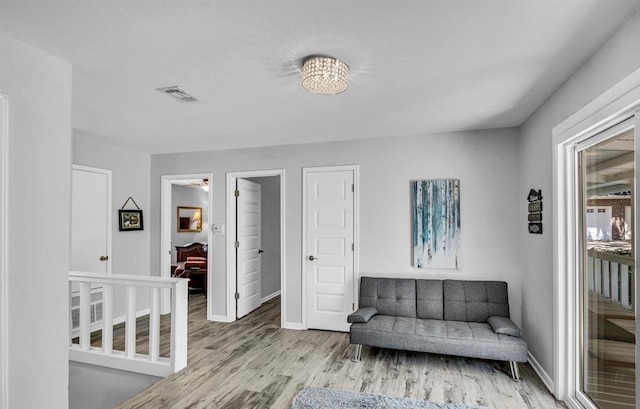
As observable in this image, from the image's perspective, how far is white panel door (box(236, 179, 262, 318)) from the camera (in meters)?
5.09

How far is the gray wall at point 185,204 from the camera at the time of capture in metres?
7.99

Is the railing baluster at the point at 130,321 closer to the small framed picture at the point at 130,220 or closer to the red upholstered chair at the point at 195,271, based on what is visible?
the small framed picture at the point at 130,220

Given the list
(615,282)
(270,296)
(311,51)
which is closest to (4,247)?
(311,51)

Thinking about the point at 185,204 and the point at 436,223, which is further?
the point at 185,204

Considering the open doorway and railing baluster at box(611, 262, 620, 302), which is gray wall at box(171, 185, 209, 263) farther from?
railing baluster at box(611, 262, 620, 302)

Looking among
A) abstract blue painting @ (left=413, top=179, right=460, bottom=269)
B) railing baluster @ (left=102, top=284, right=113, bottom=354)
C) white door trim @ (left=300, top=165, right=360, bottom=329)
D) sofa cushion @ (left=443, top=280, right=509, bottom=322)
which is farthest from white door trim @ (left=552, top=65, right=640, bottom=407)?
railing baluster @ (left=102, top=284, right=113, bottom=354)

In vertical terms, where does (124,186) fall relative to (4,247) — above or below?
above

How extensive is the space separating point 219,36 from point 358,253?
3.00 metres

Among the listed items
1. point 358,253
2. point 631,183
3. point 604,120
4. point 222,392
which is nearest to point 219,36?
point 604,120

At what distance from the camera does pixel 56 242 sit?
2180 millimetres

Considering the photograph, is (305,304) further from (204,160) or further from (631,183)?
(631,183)

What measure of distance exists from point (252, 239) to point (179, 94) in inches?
116

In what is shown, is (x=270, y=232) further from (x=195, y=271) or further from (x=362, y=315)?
(x=362, y=315)

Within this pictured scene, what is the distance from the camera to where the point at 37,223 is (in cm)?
207
